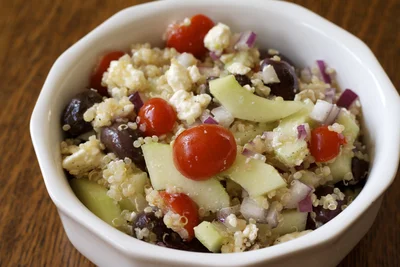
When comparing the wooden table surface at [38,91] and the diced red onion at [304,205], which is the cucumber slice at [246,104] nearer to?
the diced red onion at [304,205]

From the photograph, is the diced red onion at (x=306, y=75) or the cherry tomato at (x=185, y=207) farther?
the diced red onion at (x=306, y=75)

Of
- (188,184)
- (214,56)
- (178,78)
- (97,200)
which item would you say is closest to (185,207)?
(188,184)

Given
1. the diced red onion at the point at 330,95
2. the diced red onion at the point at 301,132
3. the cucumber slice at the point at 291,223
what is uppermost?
the diced red onion at the point at 301,132

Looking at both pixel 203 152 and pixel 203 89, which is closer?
pixel 203 152

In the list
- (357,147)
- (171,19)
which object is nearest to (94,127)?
(171,19)

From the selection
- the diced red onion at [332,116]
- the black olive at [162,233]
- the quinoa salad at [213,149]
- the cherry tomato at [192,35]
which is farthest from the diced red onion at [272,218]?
the cherry tomato at [192,35]

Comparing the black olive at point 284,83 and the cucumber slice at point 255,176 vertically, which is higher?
the black olive at point 284,83

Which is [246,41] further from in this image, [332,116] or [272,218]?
[272,218]
